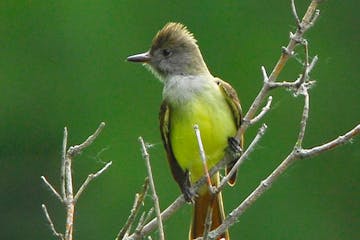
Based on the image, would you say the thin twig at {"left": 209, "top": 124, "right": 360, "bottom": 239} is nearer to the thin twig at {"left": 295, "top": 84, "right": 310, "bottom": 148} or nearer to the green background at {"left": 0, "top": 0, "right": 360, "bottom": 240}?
the thin twig at {"left": 295, "top": 84, "right": 310, "bottom": 148}

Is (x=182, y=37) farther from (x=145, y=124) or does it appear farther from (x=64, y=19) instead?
(x=64, y=19)

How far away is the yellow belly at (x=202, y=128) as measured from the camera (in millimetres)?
5492

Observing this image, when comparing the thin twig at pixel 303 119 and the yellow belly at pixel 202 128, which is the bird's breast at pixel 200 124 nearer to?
the yellow belly at pixel 202 128

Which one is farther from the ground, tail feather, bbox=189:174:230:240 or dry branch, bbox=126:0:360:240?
dry branch, bbox=126:0:360:240

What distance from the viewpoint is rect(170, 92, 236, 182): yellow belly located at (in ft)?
18.0

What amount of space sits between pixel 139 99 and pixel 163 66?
4.77 metres

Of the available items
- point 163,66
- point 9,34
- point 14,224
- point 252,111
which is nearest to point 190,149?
point 163,66

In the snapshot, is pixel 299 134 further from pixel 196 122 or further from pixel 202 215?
pixel 202 215

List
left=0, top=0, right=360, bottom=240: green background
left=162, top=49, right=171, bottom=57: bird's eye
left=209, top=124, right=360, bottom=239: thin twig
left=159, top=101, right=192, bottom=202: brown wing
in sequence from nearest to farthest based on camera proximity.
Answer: left=209, top=124, right=360, bottom=239: thin twig, left=159, top=101, right=192, bottom=202: brown wing, left=162, top=49, right=171, bottom=57: bird's eye, left=0, top=0, right=360, bottom=240: green background

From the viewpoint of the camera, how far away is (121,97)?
11.0m

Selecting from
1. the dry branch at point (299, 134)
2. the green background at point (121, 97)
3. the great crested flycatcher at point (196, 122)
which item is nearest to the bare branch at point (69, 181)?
the dry branch at point (299, 134)

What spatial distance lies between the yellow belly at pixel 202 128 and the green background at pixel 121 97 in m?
4.35

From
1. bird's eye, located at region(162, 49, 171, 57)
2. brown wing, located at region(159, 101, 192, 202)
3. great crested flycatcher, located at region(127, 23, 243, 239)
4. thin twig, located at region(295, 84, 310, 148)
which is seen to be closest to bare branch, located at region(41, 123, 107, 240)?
thin twig, located at region(295, 84, 310, 148)

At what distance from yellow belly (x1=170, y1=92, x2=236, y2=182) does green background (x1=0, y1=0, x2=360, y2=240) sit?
4348 mm
